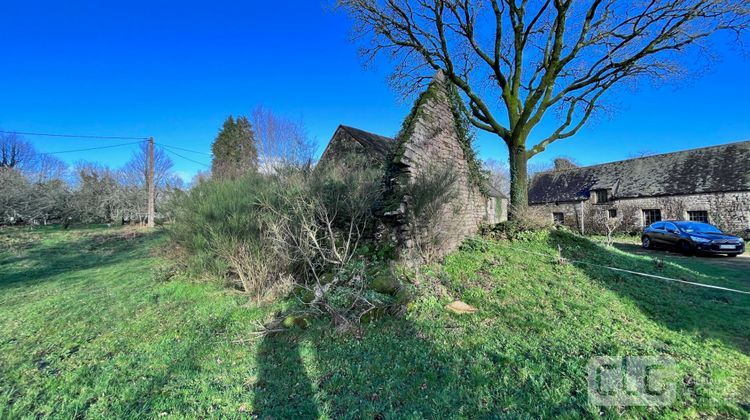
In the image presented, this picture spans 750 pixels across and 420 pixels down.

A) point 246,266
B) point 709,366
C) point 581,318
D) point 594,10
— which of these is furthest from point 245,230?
point 594,10

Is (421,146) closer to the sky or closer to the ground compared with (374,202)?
closer to the sky

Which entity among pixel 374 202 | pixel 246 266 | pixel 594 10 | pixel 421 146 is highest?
pixel 594 10

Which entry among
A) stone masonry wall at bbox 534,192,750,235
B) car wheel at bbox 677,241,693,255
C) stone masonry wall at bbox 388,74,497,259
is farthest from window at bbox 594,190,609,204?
stone masonry wall at bbox 388,74,497,259

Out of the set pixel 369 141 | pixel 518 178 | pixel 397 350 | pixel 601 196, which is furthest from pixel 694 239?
pixel 397 350

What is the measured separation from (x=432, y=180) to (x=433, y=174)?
393 mm

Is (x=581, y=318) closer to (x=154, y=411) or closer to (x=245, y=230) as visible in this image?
(x=154, y=411)

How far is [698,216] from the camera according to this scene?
1953 centimetres

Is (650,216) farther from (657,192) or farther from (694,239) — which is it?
(694,239)

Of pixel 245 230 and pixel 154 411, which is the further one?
pixel 245 230

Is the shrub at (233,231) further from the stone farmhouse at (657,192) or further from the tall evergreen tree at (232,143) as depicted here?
the tall evergreen tree at (232,143)

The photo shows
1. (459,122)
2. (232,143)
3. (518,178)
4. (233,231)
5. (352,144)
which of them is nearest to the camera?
(233,231)

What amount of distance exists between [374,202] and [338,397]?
4.57 m

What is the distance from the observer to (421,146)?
8234 mm

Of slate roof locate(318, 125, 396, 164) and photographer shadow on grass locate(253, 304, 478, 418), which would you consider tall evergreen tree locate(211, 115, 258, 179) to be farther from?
photographer shadow on grass locate(253, 304, 478, 418)
